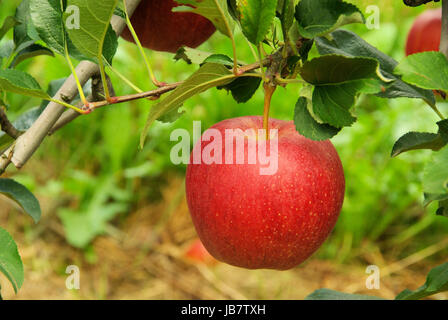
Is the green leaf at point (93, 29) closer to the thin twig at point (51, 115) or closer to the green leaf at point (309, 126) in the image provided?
the thin twig at point (51, 115)

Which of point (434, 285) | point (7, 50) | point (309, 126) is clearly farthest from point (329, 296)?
point (7, 50)

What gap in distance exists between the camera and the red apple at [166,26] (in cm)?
53

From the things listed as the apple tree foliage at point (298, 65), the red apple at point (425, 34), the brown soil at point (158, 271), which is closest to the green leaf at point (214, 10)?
the apple tree foliage at point (298, 65)

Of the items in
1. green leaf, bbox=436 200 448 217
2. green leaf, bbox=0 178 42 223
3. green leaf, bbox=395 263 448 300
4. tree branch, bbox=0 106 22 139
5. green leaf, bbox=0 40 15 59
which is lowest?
green leaf, bbox=395 263 448 300

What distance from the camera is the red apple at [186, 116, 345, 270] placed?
1.46ft

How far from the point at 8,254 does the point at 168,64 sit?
146cm

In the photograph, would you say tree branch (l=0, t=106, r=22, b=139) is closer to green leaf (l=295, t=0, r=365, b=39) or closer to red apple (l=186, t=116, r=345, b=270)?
red apple (l=186, t=116, r=345, b=270)

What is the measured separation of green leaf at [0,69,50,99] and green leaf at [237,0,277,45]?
0.16 metres

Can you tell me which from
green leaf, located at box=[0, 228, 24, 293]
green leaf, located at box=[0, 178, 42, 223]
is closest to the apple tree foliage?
green leaf, located at box=[0, 228, 24, 293]

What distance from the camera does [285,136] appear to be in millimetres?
467

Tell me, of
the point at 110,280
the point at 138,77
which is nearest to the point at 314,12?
the point at 110,280

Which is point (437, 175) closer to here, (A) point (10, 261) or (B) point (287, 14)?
(B) point (287, 14)

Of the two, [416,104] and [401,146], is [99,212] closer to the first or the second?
[416,104]

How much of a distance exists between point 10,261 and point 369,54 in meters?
0.34
